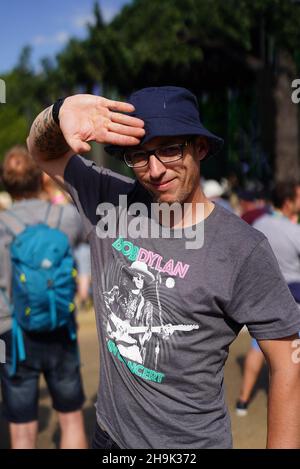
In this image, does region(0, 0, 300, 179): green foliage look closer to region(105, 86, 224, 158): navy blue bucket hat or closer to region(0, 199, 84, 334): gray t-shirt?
region(0, 199, 84, 334): gray t-shirt

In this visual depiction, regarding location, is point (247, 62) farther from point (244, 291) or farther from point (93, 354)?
point (244, 291)

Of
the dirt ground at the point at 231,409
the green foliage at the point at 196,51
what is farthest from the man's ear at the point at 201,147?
the green foliage at the point at 196,51

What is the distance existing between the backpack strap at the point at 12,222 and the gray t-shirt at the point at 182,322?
4.36 feet

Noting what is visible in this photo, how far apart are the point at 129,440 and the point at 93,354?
15.3ft

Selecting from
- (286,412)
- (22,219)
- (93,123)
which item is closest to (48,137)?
(93,123)

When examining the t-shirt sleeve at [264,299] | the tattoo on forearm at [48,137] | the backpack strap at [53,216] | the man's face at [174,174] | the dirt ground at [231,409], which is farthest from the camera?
the dirt ground at [231,409]

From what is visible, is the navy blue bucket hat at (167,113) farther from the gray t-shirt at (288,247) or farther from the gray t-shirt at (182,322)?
the gray t-shirt at (288,247)

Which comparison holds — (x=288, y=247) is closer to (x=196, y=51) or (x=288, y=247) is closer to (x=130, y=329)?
(x=130, y=329)

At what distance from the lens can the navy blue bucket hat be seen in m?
1.79

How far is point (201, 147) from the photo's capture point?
1.96 m

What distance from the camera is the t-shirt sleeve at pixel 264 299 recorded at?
174 cm

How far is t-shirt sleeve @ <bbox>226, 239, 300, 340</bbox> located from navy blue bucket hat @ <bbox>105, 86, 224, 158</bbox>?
1.46ft

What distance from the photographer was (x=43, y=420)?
184 inches
